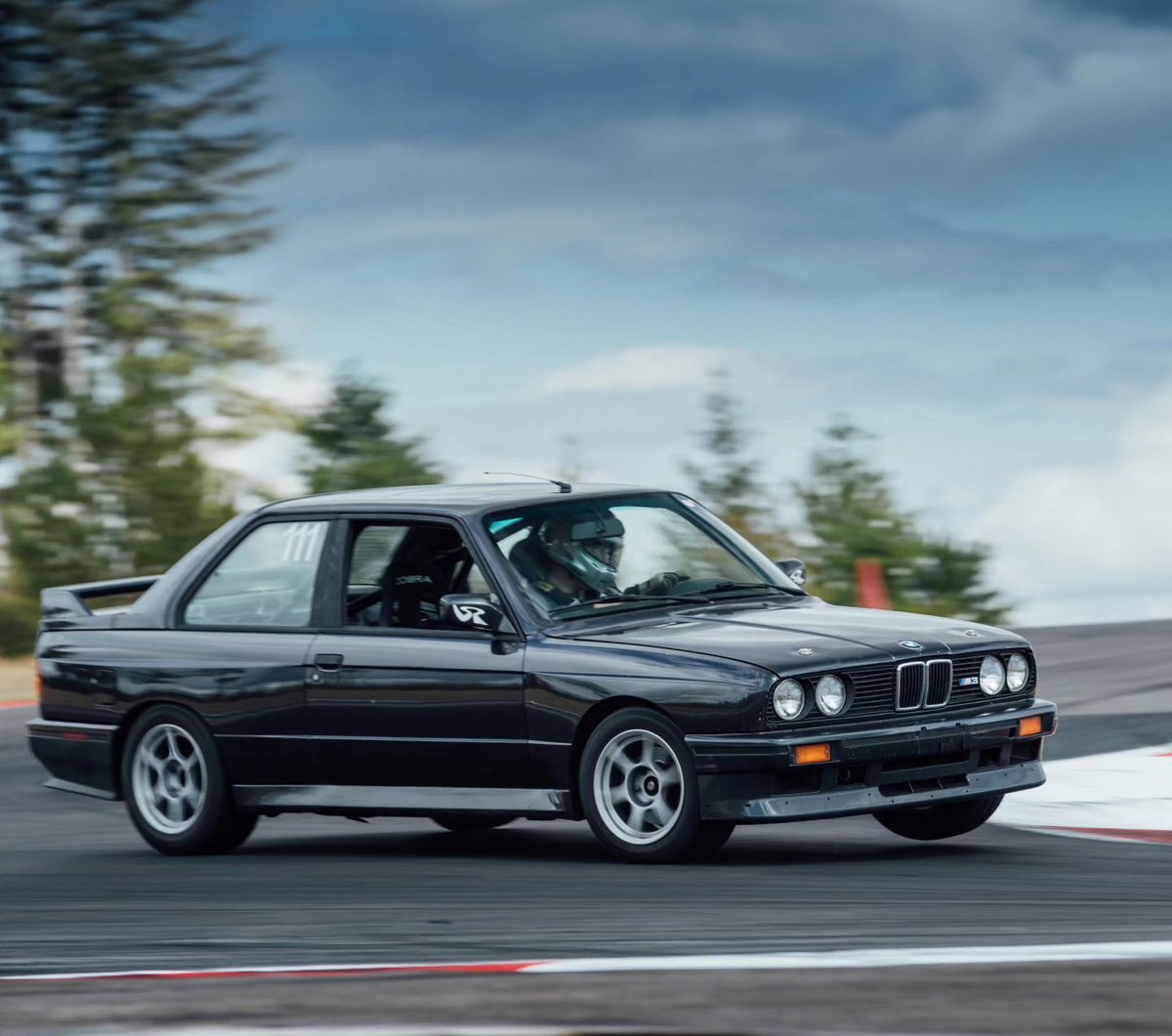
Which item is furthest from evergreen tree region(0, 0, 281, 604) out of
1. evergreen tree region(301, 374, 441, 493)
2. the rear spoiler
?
the rear spoiler

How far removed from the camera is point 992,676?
9.14 metres

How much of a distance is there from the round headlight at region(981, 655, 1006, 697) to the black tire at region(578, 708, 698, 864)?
1238mm

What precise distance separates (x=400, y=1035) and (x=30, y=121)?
1433 inches

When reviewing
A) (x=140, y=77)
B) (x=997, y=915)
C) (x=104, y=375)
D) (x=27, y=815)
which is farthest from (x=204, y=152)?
(x=997, y=915)

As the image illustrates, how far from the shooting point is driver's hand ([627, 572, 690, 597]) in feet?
31.1

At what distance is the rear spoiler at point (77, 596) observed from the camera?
10867 mm

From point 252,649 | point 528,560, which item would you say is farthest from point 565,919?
point 252,649

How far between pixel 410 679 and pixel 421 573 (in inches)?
23.6

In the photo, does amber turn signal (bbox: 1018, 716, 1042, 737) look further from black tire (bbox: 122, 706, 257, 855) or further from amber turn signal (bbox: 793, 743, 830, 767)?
black tire (bbox: 122, 706, 257, 855)

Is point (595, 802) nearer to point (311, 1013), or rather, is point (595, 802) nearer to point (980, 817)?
point (980, 817)

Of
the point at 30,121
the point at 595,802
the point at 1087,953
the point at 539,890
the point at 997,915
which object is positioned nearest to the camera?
the point at 1087,953

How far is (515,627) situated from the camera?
9.17 metres

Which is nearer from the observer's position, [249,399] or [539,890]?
[539,890]

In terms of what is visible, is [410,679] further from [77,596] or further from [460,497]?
[77,596]
